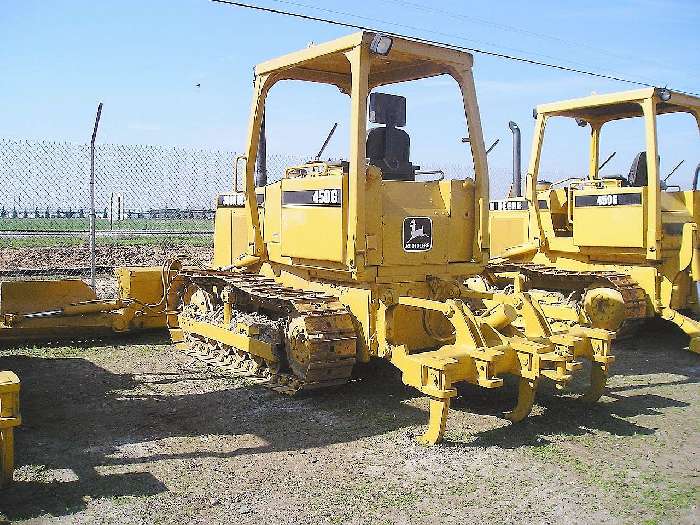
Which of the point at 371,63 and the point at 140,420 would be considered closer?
the point at 140,420

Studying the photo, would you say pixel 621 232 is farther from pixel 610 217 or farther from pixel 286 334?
pixel 286 334

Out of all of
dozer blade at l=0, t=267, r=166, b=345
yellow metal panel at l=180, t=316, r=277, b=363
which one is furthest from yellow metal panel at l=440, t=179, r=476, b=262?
dozer blade at l=0, t=267, r=166, b=345

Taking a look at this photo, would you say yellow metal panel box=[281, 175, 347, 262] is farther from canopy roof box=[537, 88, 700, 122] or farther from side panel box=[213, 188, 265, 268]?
canopy roof box=[537, 88, 700, 122]

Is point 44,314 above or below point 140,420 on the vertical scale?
above

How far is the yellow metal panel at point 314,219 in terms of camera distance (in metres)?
6.50

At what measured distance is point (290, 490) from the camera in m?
4.66

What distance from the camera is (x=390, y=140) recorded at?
7.13 meters

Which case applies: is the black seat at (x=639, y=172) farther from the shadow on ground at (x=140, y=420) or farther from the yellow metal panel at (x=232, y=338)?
the yellow metal panel at (x=232, y=338)

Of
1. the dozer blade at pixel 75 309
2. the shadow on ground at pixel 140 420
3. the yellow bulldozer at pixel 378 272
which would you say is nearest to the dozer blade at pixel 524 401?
the yellow bulldozer at pixel 378 272

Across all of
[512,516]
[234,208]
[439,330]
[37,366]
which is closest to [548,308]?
[439,330]

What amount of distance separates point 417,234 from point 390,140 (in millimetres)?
1046

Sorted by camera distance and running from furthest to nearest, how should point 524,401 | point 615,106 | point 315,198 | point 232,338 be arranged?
point 615,106, point 232,338, point 315,198, point 524,401

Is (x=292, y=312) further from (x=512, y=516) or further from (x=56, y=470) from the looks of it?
(x=512, y=516)

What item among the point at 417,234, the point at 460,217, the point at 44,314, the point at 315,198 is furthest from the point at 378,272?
the point at 44,314
